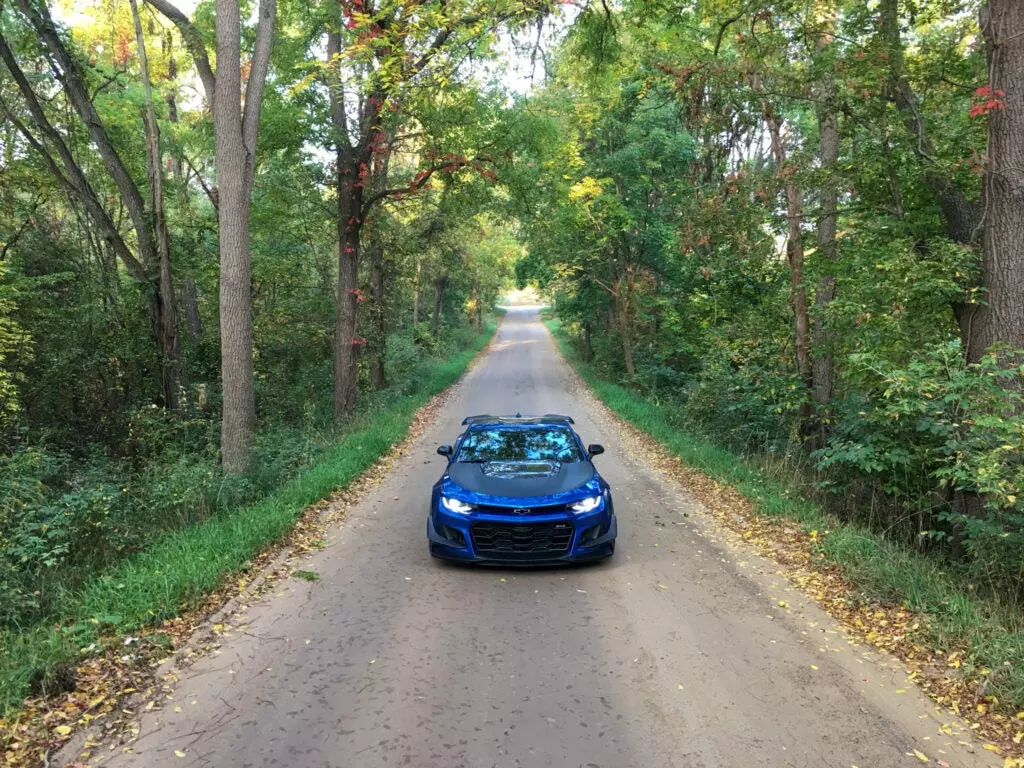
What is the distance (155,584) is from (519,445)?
3.89m

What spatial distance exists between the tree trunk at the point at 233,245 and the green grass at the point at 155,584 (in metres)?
1.29

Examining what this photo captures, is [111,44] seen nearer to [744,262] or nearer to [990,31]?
[744,262]

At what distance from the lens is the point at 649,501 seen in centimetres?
973

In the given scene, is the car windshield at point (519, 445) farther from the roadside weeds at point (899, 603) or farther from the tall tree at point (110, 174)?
the tall tree at point (110, 174)

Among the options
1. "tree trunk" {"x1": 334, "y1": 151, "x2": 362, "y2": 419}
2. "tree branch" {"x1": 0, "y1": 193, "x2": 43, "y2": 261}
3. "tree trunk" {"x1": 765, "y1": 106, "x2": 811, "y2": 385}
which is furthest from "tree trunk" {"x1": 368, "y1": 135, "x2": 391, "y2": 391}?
"tree trunk" {"x1": 765, "y1": 106, "x2": 811, "y2": 385}

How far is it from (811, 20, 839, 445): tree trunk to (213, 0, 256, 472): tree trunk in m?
8.10

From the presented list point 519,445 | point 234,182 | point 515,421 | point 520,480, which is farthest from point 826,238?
point 234,182

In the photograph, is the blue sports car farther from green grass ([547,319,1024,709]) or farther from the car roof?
green grass ([547,319,1024,709])

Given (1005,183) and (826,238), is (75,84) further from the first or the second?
(1005,183)

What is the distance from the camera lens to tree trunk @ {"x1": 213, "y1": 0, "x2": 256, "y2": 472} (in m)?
9.53

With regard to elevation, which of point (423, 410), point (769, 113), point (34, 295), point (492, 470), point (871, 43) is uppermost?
point (871, 43)

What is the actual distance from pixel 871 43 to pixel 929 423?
441 centimetres

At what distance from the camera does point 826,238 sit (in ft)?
35.1

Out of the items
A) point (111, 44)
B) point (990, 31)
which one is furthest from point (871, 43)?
point (111, 44)
